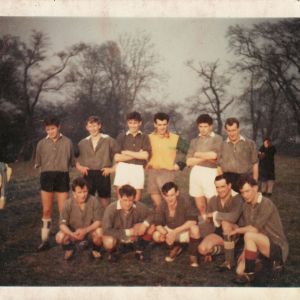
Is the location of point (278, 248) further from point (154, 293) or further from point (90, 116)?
point (90, 116)

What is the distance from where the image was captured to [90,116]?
5039 millimetres

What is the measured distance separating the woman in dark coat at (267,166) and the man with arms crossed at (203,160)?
50 cm

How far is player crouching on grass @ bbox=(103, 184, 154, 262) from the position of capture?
189 inches

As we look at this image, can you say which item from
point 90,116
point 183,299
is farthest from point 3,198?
point 183,299

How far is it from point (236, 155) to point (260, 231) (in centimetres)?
88

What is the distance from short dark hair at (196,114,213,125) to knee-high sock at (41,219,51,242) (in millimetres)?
2066

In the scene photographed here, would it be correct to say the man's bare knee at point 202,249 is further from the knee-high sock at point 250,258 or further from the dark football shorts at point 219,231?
the knee-high sock at point 250,258

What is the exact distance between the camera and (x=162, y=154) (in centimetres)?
498

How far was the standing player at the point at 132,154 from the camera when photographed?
4961 mm

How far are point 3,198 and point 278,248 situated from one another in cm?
317


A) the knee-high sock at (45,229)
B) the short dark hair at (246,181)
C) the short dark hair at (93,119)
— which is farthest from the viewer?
the short dark hair at (93,119)

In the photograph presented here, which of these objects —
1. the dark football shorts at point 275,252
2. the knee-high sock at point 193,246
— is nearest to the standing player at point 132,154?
the knee-high sock at point 193,246

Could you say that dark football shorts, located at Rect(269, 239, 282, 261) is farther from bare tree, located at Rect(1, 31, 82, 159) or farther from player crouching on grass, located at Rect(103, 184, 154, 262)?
bare tree, located at Rect(1, 31, 82, 159)

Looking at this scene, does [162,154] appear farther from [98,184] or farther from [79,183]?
[79,183]
